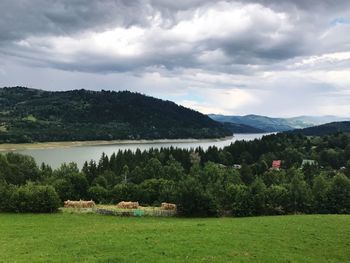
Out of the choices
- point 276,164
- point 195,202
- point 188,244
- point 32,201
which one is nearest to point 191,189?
point 195,202

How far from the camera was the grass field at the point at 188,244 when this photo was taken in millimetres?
23609

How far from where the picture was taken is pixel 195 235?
97.3ft

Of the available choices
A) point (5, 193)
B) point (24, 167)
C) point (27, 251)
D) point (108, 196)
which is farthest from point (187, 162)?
point (27, 251)

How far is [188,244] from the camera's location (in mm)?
26547

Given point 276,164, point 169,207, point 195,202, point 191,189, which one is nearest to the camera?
point 195,202

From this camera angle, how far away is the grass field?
77.5 feet

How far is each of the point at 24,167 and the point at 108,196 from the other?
3582 cm

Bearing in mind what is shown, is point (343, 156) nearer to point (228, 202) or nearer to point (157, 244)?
point (228, 202)

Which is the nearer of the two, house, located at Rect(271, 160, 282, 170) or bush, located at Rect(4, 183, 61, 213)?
bush, located at Rect(4, 183, 61, 213)

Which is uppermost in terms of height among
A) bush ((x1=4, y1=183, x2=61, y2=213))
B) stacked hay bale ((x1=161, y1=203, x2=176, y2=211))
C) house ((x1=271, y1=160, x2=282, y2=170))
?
bush ((x1=4, y1=183, x2=61, y2=213))

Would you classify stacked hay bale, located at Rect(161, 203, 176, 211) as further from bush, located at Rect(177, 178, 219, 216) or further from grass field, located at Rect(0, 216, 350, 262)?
grass field, located at Rect(0, 216, 350, 262)

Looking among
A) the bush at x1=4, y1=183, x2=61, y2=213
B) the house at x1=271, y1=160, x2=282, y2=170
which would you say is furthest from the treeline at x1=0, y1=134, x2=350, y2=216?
the house at x1=271, y1=160, x2=282, y2=170

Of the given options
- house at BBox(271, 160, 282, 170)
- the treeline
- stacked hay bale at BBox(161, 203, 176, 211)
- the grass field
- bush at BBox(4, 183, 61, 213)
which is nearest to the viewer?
the grass field

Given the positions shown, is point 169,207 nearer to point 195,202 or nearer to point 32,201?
point 195,202
